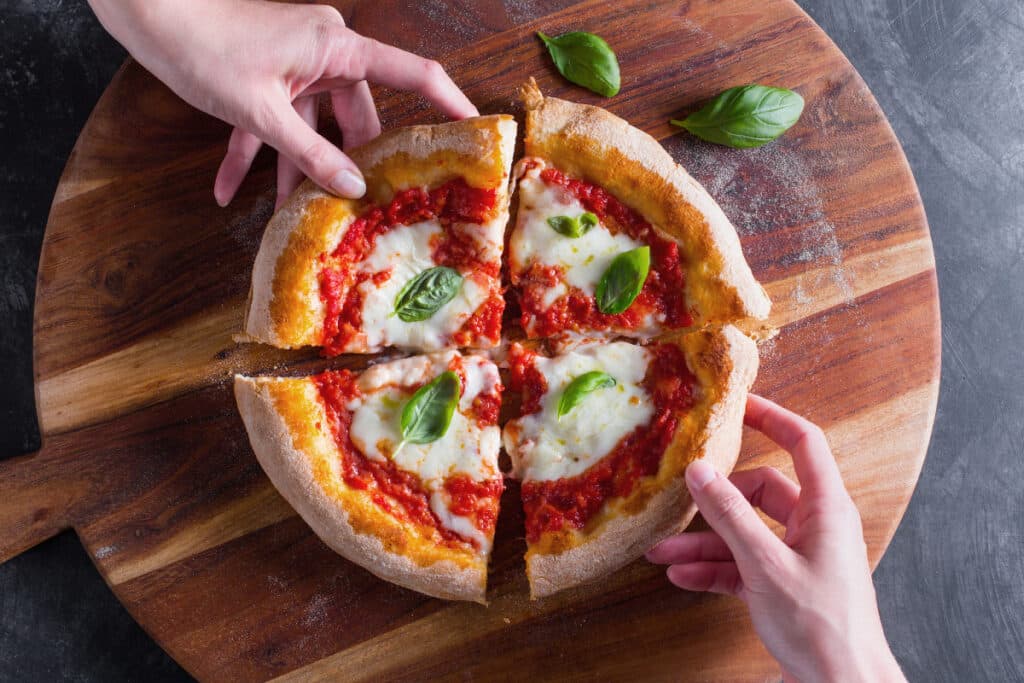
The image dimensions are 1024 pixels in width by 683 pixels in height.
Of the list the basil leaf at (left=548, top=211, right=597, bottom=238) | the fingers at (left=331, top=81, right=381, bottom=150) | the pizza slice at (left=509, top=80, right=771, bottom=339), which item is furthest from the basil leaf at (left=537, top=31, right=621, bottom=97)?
the fingers at (left=331, top=81, right=381, bottom=150)

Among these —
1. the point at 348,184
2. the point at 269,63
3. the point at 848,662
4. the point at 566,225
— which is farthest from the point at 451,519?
the point at 269,63

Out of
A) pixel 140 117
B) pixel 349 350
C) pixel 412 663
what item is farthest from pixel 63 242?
pixel 412 663

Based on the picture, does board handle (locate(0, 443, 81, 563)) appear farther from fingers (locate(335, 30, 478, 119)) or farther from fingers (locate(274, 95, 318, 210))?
fingers (locate(335, 30, 478, 119))

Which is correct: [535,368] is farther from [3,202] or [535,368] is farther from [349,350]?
[3,202]

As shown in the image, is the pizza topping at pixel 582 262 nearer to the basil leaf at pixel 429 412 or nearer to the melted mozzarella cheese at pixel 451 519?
the basil leaf at pixel 429 412

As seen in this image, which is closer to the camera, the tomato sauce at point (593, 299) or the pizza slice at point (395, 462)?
the pizza slice at point (395, 462)

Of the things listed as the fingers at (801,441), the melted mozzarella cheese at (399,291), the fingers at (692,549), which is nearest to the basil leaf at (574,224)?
the melted mozzarella cheese at (399,291)

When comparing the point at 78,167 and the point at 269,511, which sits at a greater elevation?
the point at 78,167

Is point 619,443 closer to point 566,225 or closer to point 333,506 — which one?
point 566,225
